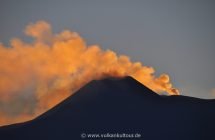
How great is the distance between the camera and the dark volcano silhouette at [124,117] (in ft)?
248

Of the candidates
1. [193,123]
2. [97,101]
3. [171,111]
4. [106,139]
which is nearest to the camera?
[106,139]

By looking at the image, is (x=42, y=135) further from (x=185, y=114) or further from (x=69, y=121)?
(x=185, y=114)

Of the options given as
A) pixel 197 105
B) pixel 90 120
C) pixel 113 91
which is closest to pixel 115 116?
pixel 90 120

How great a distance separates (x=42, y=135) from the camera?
7569cm

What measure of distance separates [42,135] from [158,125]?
1017 inches

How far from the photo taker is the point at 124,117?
80438mm

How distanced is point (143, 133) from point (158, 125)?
16.0 ft

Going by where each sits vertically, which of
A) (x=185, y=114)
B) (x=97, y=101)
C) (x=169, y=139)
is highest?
(x=97, y=101)

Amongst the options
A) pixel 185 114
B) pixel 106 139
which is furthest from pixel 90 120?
pixel 185 114

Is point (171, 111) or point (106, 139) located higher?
point (171, 111)

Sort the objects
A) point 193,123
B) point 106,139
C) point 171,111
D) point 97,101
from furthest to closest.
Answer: point 97,101 → point 171,111 → point 193,123 → point 106,139

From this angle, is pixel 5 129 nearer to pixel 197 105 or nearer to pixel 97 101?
pixel 97 101

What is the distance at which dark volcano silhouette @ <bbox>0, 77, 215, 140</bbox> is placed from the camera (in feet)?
248

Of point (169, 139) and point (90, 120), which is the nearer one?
point (169, 139)
